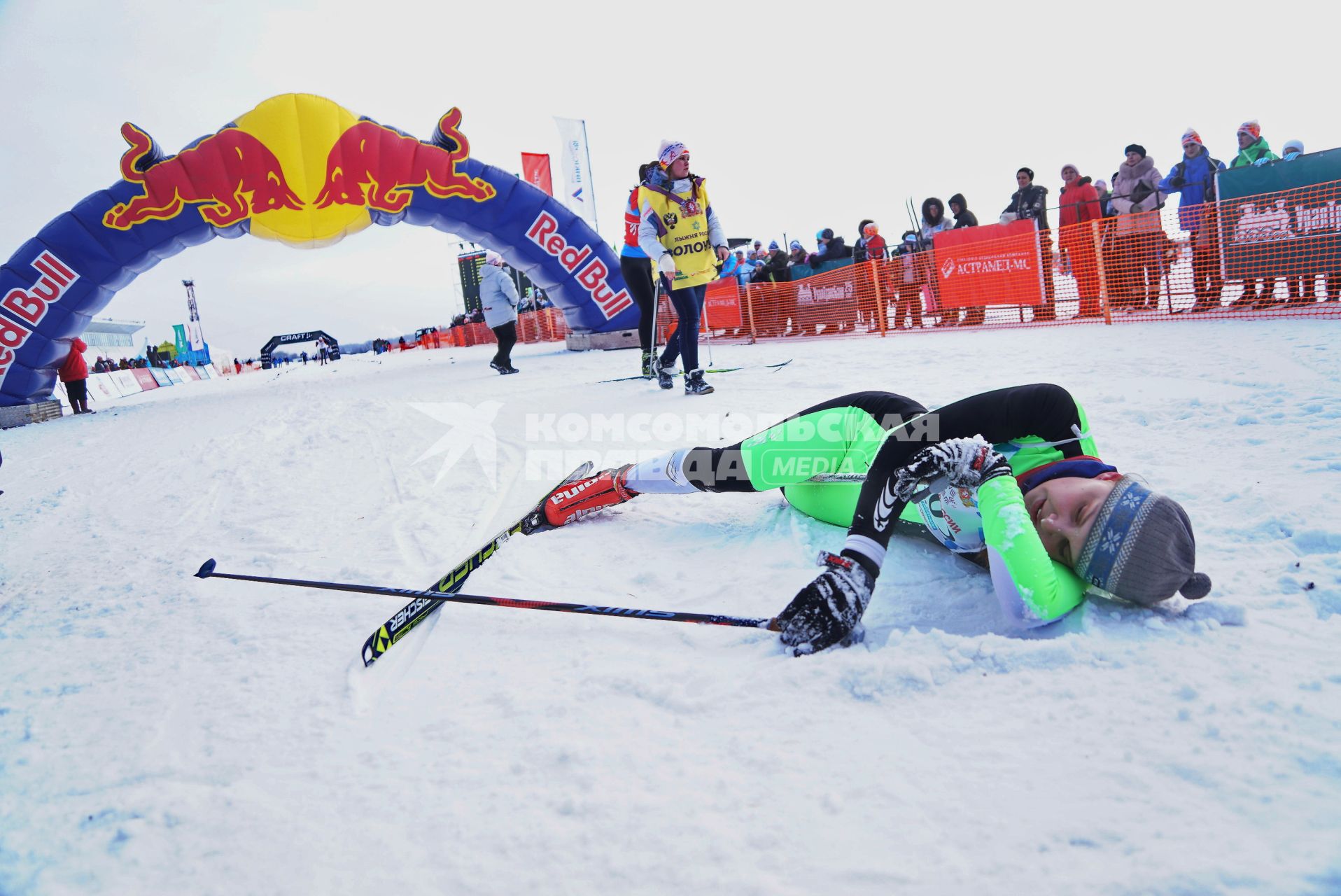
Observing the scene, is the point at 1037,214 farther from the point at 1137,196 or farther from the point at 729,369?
the point at 729,369

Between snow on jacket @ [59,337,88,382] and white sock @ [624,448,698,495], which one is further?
snow on jacket @ [59,337,88,382]

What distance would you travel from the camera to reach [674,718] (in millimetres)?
1421

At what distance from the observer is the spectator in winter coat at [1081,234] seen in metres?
7.30

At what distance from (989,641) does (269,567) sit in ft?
7.75

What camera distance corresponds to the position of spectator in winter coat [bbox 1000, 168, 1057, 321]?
7.68 meters

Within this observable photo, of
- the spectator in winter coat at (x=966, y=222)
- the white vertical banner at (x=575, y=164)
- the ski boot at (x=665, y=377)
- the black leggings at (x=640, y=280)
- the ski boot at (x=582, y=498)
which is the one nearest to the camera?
the ski boot at (x=582, y=498)

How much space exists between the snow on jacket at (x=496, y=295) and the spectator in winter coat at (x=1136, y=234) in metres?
6.89

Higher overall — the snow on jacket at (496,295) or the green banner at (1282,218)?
the snow on jacket at (496,295)

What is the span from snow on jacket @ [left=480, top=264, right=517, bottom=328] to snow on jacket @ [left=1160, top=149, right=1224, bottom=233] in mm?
7320

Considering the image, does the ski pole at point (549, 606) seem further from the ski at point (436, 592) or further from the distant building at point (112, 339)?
the distant building at point (112, 339)

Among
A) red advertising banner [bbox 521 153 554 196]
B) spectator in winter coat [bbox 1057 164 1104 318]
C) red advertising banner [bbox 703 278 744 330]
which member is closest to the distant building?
red advertising banner [bbox 521 153 554 196]

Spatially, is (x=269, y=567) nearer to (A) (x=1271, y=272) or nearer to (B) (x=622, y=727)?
(B) (x=622, y=727)

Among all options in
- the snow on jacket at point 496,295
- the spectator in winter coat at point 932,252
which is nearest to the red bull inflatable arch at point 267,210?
the snow on jacket at point 496,295

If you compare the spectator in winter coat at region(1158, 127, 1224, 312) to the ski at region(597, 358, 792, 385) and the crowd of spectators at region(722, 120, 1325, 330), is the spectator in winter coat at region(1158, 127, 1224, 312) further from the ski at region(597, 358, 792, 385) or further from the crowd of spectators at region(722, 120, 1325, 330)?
the ski at region(597, 358, 792, 385)
